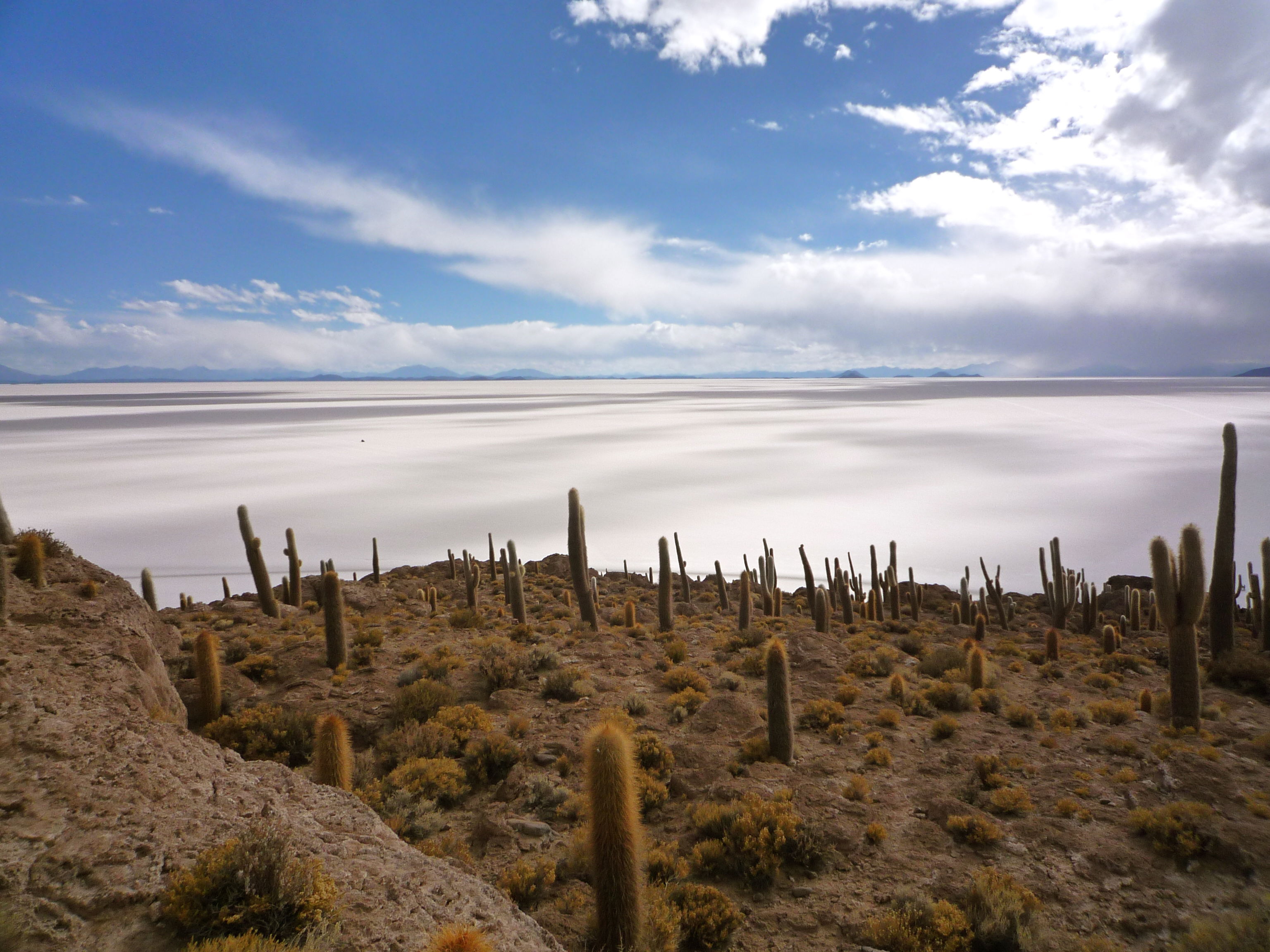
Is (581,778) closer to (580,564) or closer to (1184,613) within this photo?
(580,564)

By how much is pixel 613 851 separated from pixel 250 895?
9.43 feet

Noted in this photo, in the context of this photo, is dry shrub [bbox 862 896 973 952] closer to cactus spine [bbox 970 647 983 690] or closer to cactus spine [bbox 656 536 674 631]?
cactus spine [bbox 970 647 983 690]

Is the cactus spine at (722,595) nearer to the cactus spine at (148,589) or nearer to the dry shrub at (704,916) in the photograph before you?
the dry shrub at (704,916)

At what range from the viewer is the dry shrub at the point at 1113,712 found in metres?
11.6

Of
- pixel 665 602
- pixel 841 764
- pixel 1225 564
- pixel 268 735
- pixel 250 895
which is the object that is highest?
pixel 250 895

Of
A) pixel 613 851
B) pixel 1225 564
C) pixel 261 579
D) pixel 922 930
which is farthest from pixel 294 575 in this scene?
pixel 1225 564

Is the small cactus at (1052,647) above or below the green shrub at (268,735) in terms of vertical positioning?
below

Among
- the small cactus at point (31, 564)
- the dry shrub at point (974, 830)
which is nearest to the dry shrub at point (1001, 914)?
the dry shrub at point (974, 830)

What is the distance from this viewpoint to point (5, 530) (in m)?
10.4

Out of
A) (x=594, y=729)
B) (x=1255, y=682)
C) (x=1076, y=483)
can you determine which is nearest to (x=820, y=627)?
(x=1255, y=682)

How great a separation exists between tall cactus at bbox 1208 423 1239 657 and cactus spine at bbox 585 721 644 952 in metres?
15.8

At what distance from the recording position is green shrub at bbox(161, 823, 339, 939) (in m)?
3.56

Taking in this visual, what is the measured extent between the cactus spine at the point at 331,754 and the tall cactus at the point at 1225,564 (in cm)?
1799

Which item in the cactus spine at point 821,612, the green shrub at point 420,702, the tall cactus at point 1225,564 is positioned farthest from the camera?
the cactus spine at point 821,612
